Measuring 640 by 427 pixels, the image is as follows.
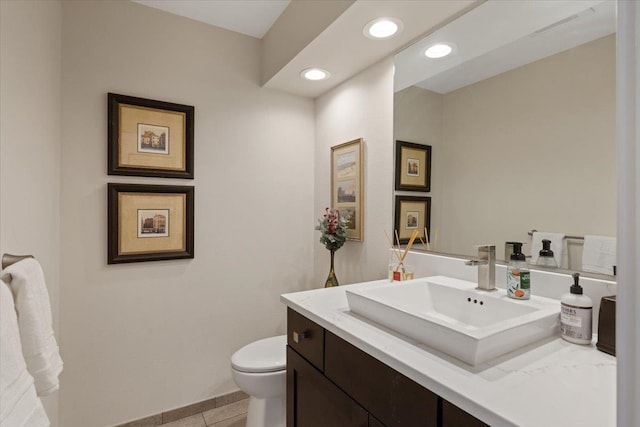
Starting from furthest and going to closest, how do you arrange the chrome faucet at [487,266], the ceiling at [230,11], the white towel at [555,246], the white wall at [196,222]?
the ceiling at [230,11], the white wall at [196,222], the chrome faucet at [487,266], the white towel at [555,246]

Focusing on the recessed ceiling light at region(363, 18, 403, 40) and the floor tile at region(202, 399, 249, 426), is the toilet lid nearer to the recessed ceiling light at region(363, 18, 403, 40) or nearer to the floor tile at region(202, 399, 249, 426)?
the floor tile at region(202, 399, 249, 426)

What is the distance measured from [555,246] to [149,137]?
6.71ft

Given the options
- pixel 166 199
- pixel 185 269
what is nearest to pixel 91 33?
pixel 166 199

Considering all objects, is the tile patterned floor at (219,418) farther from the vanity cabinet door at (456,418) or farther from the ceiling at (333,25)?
the ceiling at (333,25)

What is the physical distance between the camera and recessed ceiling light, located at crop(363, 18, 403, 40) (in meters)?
1.44

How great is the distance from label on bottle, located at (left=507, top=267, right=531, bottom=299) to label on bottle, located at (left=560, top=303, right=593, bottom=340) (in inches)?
6.6

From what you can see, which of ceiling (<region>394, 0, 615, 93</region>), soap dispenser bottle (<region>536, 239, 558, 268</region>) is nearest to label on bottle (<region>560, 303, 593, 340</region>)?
soap dispenser bottle (<region>536, 239, 558, 268</region>)

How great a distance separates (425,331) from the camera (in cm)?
88

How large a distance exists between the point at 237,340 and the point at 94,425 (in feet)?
2.77

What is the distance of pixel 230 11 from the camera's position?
75.5 inches

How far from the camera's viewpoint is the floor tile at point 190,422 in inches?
75.0

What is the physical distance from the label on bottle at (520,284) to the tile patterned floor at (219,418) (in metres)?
1.72

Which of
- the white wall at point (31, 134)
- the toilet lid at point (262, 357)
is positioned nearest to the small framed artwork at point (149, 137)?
the white wall at point (31, 134)

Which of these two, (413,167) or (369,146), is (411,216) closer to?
(413,167)
